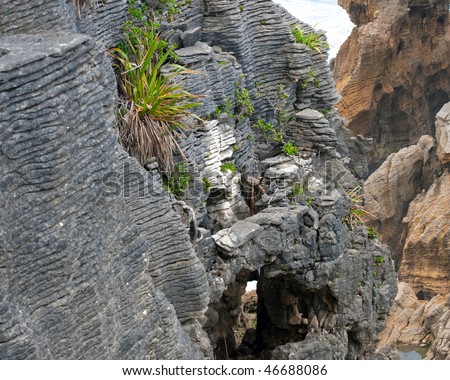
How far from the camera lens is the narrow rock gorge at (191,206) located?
9.60 metres

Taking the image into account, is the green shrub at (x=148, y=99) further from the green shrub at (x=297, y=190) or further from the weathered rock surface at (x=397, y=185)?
the weathered rock surface at (x=397, y=185)

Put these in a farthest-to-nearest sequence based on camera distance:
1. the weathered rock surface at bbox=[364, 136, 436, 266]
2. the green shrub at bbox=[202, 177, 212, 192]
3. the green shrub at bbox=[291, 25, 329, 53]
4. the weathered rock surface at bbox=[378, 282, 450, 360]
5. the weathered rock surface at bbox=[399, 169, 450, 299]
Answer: the weathered rock surface at bbox=[364, 136, 436, 266], the weathered rock surface at bbox=[399, 169, 450, 299], the weathered rock surface at bbox=[378, 282, 450, 360], the green shrub at bbox=[291, 25, 329, 53], the green shrub at bbox=[202, 177, 212, 192]

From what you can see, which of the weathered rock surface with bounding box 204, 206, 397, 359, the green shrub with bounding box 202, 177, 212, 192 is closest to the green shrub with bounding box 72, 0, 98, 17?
the green shrub with bounding box 202, 177, 212, 192

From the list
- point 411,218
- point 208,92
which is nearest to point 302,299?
point 208,92

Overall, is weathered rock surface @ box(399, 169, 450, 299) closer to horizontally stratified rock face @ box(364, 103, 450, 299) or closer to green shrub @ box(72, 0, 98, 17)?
horizontally stratified rock face @ box(364, 103, 450, 299)

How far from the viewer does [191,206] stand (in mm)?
14406

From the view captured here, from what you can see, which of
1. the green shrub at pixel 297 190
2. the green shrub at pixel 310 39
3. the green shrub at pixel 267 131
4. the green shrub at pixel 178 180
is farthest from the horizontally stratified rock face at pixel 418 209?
the green shrub at pixel 178 180

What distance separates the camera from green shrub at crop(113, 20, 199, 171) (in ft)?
42.9

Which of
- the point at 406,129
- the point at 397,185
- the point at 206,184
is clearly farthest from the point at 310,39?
the point at 406,129

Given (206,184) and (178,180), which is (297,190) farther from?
(178,180)

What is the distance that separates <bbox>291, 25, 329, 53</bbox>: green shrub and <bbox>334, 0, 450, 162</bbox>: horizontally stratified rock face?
70.2 ft

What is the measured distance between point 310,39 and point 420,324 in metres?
14.1

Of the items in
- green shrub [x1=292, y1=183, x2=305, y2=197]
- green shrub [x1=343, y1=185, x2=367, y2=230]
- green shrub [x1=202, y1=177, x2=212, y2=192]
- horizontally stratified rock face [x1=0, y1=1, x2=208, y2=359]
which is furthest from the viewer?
green shrub [x1=343, y1=185, x2=367, y2=230]
